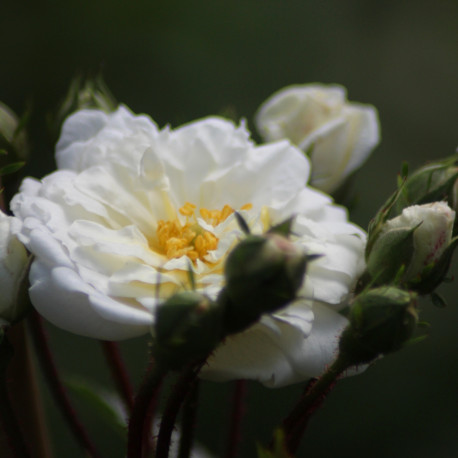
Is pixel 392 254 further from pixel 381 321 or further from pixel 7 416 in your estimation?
pixel 7 416

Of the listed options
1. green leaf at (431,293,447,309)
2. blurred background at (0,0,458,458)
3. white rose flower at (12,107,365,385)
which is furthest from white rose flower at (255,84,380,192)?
blurred background at (0,0,458,458)

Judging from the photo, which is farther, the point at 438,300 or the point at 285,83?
the point at 285,83

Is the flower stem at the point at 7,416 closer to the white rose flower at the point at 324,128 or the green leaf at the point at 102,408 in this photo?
the green leaf at the point at 102,408

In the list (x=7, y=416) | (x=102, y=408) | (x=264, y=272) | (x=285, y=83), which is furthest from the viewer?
(x=285, y=83)

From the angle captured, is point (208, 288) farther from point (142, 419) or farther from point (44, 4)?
point (44, 4)

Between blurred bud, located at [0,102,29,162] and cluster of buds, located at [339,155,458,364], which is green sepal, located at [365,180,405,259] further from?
blurred bud, located at [0,102,29,162]

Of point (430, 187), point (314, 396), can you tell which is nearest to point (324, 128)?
point (430, 187)
